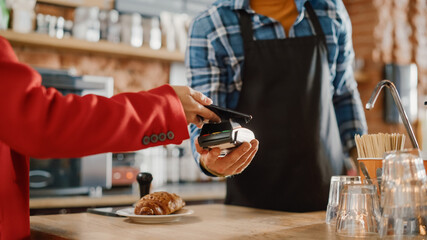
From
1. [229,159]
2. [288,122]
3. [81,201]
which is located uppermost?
[288,122]

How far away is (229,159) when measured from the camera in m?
1.28

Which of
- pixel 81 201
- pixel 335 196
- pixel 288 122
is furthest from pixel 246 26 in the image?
pixel 81 201

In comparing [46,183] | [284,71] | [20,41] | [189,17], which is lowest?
[46,183]

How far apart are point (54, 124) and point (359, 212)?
64cm

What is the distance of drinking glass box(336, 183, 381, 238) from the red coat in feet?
1.23

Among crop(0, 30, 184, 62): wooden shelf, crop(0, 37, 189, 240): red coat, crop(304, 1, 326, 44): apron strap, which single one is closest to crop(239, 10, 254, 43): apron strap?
crop(304, 1, 326, 44): apron strap

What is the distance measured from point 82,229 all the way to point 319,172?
80cm

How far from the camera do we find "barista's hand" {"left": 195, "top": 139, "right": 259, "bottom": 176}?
1224mm

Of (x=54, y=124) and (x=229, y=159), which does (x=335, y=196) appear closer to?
(x=229, y=159)

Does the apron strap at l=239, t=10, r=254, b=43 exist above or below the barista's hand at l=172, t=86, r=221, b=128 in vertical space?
above

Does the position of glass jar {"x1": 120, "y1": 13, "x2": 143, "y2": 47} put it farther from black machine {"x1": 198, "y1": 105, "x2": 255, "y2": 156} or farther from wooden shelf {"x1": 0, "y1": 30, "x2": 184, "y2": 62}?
black machine {"x1": 198, "y1": 105, "x2": 255, "y2": 156}

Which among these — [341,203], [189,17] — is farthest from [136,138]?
[189,17]

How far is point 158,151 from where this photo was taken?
3.13 meters

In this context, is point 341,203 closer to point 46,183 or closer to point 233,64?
point 233,64
